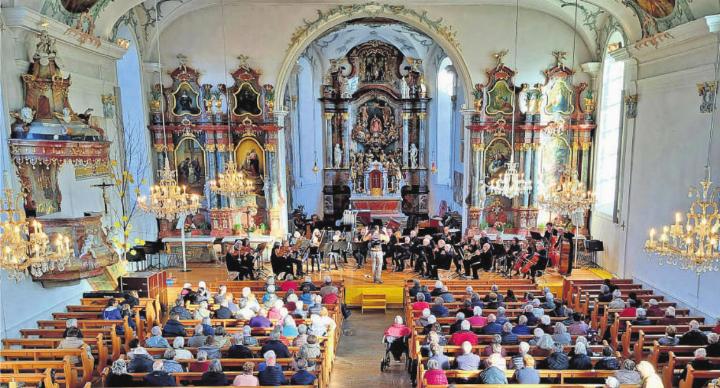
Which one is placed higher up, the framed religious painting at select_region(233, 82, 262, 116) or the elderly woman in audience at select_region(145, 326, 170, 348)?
the framed religious painting at select_region(233, 82, 262, 116)

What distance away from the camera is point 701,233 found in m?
7.02

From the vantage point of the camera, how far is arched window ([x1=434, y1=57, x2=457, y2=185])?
22.2 metres

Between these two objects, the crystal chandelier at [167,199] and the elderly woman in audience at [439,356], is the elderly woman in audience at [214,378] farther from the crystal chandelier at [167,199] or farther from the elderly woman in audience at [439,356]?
the crystal chandelier at [167,199]

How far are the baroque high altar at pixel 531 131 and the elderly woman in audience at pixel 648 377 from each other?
931 centimetres

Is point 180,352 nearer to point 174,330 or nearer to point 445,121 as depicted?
point 174,330

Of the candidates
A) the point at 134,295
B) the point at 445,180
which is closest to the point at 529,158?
the point at 445,180

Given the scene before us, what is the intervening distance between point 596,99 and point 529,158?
8.65 feet

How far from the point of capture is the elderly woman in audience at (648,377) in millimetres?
6262

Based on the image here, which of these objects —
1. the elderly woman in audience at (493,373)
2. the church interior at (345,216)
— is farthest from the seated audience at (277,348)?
the elderly woman in audience at (493,373)

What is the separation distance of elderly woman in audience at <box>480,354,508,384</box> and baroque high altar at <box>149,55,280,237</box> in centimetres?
1029

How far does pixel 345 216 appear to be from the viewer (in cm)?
1869

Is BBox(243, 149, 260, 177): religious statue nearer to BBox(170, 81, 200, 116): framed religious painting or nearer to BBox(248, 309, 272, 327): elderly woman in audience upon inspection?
BBox(170, 81, 200, 116): framed religious painting

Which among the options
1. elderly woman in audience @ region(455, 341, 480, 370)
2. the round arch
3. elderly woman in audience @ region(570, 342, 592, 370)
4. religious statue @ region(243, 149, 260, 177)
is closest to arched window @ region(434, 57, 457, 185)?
the round arch

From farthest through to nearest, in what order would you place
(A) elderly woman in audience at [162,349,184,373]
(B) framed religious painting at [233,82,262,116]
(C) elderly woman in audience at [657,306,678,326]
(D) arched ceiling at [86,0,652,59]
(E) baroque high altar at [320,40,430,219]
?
(E) baroque high altar at [320,40,430,219] → (B) framed religious painting at [233,82,262,116] → (D) arched ceiling at [86,0,652,59] → (C) elderly woman in audience at [657,306,678,326] → (A) elderly woman in audience at [162,349,184,373]
